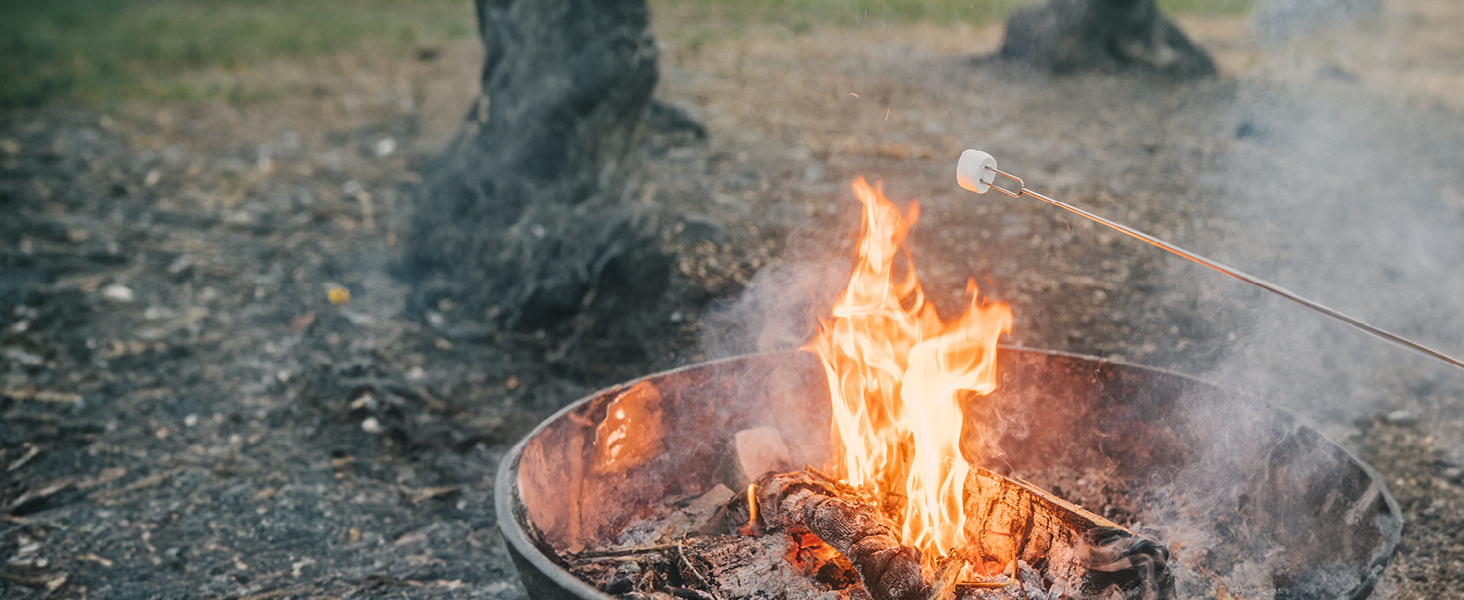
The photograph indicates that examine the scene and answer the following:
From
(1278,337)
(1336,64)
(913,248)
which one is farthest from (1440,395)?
(1336,64)

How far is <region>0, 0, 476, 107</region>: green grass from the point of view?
33.9 feet

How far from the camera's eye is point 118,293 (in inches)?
219

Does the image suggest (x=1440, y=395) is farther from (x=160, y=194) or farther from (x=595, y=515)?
(x=160, y=194)

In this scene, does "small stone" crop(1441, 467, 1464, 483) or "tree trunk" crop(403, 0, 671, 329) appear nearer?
"small stone" crop(1441, 467, 1464, 483)

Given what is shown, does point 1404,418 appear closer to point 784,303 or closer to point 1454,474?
point 1454,474

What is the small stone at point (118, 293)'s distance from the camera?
217 inches

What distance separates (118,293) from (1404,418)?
7.15 meters

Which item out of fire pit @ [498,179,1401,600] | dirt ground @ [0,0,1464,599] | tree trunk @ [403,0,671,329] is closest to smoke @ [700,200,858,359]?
dirt ground @ [0,0,1464,599]

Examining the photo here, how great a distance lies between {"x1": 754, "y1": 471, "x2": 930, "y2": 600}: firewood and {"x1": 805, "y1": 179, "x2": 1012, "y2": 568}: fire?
0.14 m

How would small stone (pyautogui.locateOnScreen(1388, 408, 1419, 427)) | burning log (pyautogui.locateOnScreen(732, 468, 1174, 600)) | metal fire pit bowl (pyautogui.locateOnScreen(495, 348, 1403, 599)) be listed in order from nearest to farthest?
1. burning log (pyautogui.locateOnScreen(732, 468, 1174, 600))
2. metal fire pit bowl (pyautogui.locateOnScreen(495, 348, 1403, 599))
3. small stone (pyautogui.locateOnScreen(1388, 408, 1419, 427))

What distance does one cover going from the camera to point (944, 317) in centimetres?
477

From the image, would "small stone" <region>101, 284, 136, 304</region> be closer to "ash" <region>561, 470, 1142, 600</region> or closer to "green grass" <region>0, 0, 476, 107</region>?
"ash" <region>561, 470, 1142, 600</region>

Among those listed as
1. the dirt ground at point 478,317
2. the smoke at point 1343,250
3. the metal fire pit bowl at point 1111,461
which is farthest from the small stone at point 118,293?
the smoke at point 1343,250

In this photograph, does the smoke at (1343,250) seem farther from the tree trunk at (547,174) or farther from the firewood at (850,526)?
the tree trunk at (547,174)
